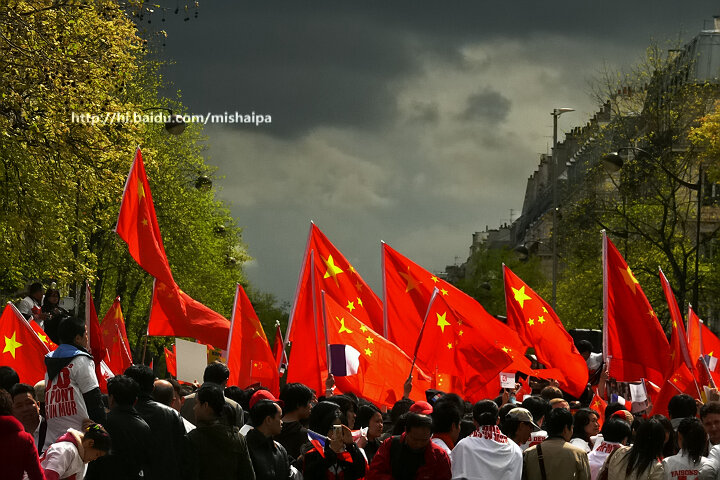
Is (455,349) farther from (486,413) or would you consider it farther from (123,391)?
(123,391)

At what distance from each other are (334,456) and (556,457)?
1849mm

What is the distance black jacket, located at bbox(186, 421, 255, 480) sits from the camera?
26.5 ft

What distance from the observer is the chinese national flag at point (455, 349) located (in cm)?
1445

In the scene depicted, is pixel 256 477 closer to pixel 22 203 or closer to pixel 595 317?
pixel 22 203

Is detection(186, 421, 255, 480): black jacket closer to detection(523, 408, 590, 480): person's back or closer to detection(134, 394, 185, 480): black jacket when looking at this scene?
detection(134, 394, 185, 480): black jacket

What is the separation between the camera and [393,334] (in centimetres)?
1655

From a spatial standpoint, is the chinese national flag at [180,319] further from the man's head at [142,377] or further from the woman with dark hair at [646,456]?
the woman with dark hair at [646,456]

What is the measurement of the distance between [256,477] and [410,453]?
39.8 inches

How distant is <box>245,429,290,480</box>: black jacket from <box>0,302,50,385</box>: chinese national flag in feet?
21.0

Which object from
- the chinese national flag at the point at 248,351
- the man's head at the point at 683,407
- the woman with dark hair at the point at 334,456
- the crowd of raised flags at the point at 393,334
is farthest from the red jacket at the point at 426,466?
the chinese national flag at the point at 248,351

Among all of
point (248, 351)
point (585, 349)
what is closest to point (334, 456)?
point (248, 351)

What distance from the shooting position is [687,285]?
4325 cm

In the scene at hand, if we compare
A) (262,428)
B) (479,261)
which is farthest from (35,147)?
(479,261)

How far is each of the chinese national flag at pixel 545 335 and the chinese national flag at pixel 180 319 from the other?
3.95m
